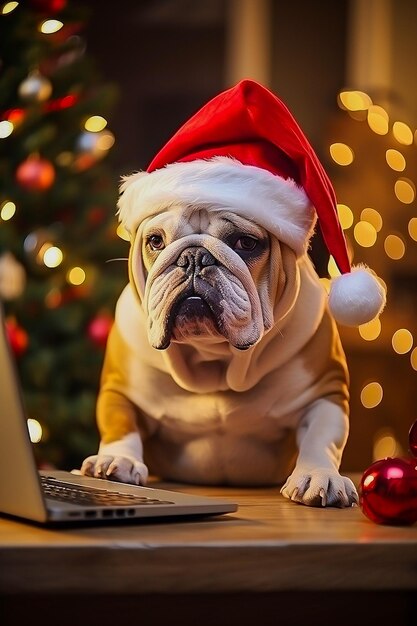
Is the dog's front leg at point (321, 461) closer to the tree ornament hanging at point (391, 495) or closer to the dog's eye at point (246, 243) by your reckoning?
the tree ornament hanging at point (391, 495)

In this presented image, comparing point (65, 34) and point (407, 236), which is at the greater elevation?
point (65, 34)

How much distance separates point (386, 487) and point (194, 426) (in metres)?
0.39

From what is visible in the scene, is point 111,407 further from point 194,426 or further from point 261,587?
point 261,587

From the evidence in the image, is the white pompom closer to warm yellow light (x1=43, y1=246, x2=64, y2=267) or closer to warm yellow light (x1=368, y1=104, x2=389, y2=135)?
warm yellow light (x1=43, y1=246, x2=64, y2=267)

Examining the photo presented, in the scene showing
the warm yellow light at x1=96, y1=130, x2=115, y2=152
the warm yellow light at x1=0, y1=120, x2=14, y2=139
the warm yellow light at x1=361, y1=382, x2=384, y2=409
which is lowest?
the warm yellow light at x1=361, y1=382, x2=384, y2=409

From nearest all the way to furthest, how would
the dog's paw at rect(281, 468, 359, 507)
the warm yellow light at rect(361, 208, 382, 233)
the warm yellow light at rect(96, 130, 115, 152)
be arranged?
the dog's paw at rect(281, 468, 359, 507) < the warm yellow light at rect(96, 130, 115, 152) < the warm yellow light at rect(361, 208, 382, 233)

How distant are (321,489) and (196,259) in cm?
29

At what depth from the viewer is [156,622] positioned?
0.80m

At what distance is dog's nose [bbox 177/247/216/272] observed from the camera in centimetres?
110

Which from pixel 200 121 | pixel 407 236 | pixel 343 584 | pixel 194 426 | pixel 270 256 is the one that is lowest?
pixel 407 236

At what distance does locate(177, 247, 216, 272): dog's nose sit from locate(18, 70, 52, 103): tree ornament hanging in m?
1.53

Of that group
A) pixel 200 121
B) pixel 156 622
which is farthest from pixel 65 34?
pixel 156 622

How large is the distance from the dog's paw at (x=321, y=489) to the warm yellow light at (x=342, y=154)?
240 cm

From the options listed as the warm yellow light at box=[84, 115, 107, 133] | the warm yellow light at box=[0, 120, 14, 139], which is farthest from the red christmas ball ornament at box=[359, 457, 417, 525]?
the warm yellow light at box=[84, 115, 107, 133]
